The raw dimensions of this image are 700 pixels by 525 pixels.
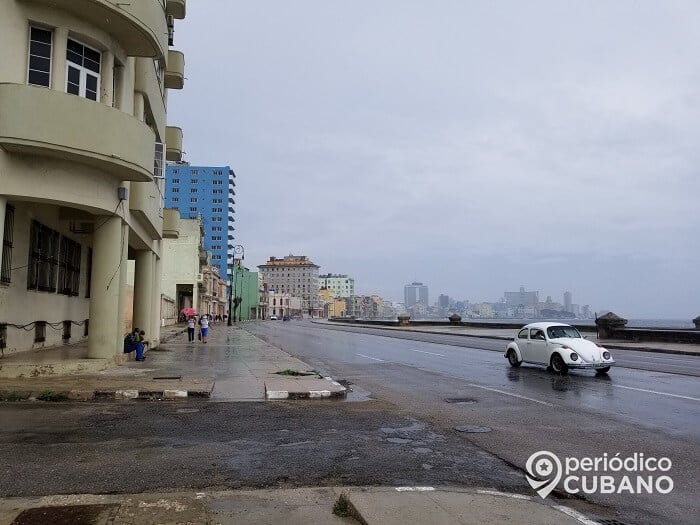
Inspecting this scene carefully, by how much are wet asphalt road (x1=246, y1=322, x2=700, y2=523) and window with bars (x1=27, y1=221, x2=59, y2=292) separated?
9.12 metres

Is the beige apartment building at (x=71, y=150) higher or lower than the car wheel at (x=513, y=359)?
higher

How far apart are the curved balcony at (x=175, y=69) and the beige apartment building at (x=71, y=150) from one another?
516 cm

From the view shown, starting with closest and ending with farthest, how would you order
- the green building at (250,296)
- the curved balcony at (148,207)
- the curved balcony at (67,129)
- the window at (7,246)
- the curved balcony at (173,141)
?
the curved balcony at (67,129) → the window at (7,246) → the curved balcony at (148,207) → the curved balcony at (173,141) → the green building at (250,296)

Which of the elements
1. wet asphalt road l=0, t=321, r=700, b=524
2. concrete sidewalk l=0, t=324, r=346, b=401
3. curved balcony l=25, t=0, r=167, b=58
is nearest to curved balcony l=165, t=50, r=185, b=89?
curved balcony l=25, t=0, r=167, b=58

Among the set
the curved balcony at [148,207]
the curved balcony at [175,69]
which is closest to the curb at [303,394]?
the curved balcony at [148,207]

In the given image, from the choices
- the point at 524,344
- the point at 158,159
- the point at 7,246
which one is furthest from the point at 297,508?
the point at 158,159

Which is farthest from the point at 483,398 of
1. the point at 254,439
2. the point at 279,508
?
A: the point at 279,508

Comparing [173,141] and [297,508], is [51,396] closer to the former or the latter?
[297,508]

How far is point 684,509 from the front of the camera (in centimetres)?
532

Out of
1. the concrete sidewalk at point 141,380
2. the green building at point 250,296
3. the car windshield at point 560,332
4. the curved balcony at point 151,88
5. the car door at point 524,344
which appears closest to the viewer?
the concrete sidewalk at point 141,380

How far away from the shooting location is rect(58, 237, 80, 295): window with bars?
65.4ft

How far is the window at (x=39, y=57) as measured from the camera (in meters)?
A: 13.2

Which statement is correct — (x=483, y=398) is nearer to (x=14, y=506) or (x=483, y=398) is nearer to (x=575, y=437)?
(x=575, y=437)

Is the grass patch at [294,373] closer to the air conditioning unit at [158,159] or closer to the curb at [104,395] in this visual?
the curb at [104,395]
